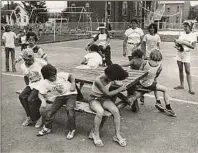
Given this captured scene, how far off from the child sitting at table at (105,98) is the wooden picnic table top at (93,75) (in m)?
0.46

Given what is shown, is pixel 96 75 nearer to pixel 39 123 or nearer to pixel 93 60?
pixel 93 60

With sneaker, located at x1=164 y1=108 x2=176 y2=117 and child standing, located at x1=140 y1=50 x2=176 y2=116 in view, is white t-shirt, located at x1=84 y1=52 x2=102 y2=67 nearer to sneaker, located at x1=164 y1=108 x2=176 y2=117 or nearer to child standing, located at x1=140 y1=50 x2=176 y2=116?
child standing, located at x1=140 y1=50 x2=176 y2=116

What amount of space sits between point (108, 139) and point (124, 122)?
792 millimetres

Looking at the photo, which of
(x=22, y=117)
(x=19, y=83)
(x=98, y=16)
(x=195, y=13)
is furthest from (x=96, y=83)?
(x=195, y=13)

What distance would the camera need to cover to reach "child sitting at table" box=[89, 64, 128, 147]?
4.05 m

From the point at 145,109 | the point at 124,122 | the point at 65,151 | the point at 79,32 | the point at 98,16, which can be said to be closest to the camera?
the point at 65,151

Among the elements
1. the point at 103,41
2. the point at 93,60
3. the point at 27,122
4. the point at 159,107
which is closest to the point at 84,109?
the point at 27,122

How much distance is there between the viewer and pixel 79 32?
3122 centimetres

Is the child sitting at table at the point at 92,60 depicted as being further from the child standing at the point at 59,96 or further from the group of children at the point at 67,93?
the child standing at the point at 59,96

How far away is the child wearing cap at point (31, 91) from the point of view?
4730 millimetres

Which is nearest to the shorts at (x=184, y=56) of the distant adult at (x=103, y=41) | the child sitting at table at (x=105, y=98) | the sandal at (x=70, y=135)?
the distant adult at (x=103, y=41)

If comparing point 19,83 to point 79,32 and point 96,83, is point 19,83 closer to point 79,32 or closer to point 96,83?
point 96,83

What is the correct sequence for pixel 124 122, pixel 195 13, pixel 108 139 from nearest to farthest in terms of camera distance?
1. pixel 108 139
2. pixel 124 122
3. pixel 195 13

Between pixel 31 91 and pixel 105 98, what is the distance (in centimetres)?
131
